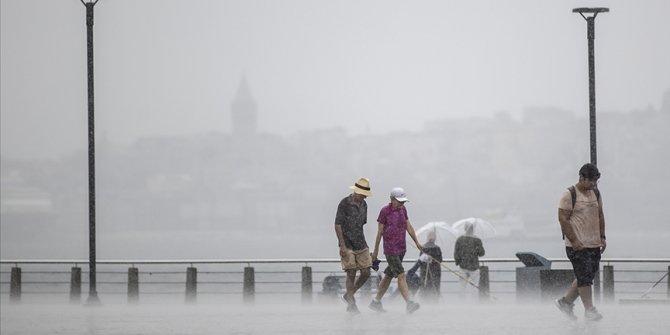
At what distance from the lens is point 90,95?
29062 mm

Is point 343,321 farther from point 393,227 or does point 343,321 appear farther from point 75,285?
point 75,285

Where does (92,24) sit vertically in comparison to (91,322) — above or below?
above

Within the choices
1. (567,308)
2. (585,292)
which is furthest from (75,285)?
(585,292)

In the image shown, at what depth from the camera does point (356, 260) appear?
20.9 meters

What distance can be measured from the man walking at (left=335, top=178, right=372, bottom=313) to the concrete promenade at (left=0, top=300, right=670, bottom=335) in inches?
29.7

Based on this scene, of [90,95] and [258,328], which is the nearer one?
[258,328]

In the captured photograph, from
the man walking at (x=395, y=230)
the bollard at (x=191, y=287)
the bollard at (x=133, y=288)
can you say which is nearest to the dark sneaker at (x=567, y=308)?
the man walking at (x=395, y=230)

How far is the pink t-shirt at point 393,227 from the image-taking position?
20891 millimetres

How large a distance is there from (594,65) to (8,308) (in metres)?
11.8

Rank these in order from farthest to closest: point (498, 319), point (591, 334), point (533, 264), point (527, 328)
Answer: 1. point (533, 264)
2. point (498, 319)
3. point (527, 328)
4. point (591, 334)

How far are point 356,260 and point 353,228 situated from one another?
1.65 feet

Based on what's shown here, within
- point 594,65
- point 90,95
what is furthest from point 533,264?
point 90,95

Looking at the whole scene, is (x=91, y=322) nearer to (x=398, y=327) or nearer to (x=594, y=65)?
(x=398, y=327)

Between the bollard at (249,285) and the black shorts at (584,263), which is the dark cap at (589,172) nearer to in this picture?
the black shorts at (584,263)
